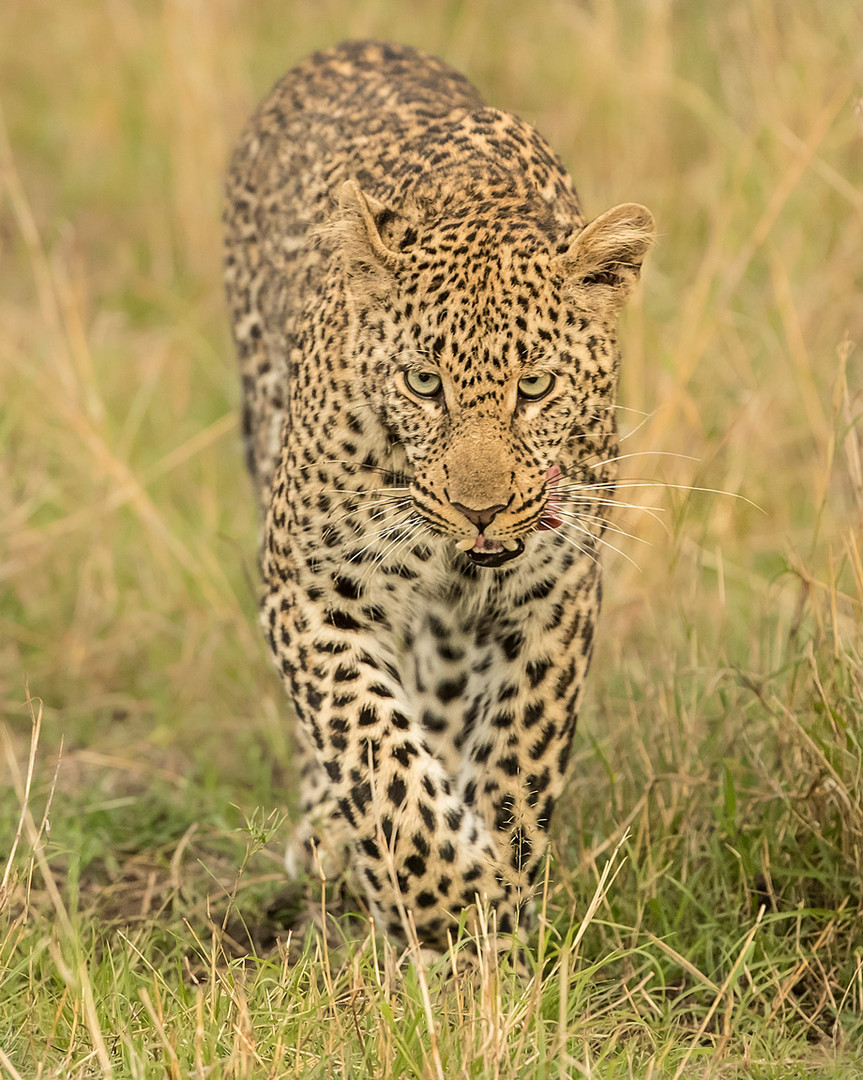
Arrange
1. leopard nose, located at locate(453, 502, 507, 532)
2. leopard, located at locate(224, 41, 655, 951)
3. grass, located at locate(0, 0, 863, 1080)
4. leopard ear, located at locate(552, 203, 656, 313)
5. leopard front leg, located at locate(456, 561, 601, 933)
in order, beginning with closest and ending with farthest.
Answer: grass, located at locate(0, 0, 863, 1080) < leopard nose, located at locate(453, 502, 507, 532) < leopard, located at locate(224, 41, 655, 951) < leopard ear, located at locate(552, 203, 656, 313) < leopard front leg, located at locate(456, 561, 601, 933)

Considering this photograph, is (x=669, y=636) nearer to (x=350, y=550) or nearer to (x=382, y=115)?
(x=350, y=550)

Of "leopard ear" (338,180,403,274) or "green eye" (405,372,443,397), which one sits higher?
"leopard ear" (338,180,403,274)

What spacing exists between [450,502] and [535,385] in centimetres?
37

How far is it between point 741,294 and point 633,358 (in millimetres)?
953

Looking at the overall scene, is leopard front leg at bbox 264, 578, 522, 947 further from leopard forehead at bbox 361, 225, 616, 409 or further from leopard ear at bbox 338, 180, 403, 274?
leopard ear at bbox 338, 180, 403, 274

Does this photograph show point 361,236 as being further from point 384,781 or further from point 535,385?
point 384,781

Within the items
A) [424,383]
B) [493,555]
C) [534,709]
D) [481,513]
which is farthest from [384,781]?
[424,383]

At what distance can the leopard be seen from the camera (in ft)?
12.7

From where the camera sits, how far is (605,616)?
5895 mm

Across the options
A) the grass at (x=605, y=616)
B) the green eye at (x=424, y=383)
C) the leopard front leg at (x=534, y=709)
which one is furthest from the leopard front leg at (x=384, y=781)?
the green eye at (x=424, y=383)

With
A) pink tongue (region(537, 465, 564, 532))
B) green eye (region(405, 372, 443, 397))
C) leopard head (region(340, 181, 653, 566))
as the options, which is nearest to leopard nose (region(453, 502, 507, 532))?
leopard head (region(340, 181, 653, 566))

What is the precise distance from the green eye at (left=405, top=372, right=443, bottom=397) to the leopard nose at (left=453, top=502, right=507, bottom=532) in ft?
0.99

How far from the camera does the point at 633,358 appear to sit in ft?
22.7

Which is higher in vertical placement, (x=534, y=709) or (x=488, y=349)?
(x=488, y=349)
